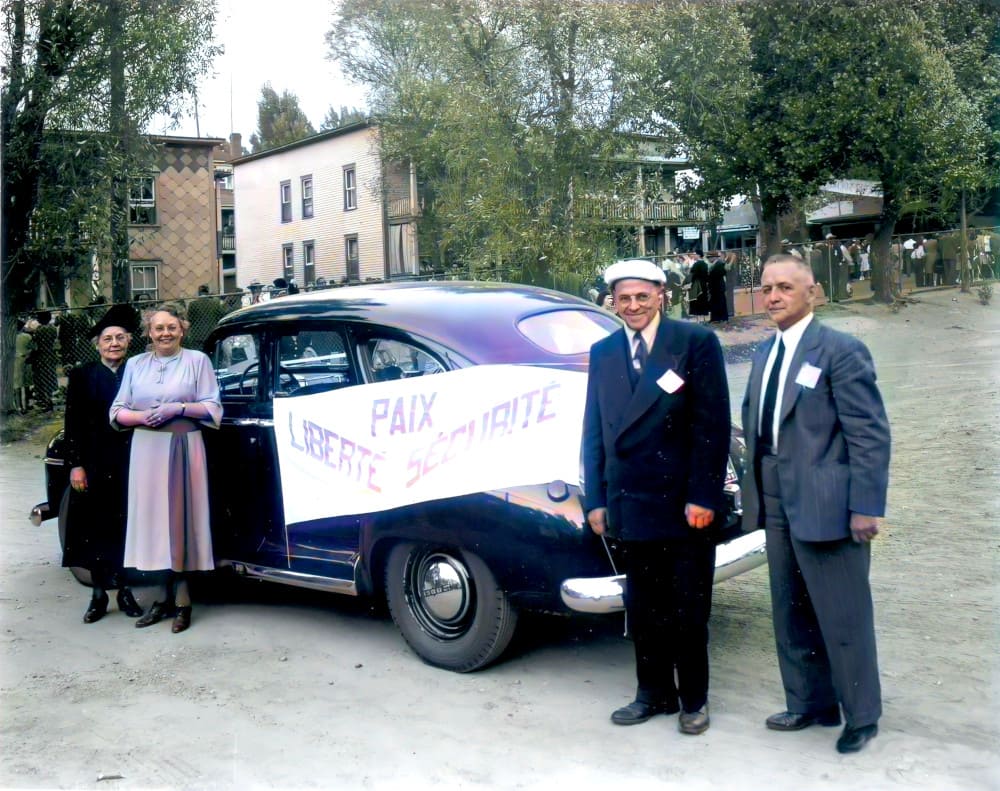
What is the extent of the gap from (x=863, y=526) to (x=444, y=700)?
6.80 feet

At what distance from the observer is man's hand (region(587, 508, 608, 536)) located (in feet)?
15.1

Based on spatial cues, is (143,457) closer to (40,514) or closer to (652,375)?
(40,514)

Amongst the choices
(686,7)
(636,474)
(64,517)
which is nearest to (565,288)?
(686,7)

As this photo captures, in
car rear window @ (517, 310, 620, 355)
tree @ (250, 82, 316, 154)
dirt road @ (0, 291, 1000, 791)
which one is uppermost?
tree @ (250, 82, 316, 154)

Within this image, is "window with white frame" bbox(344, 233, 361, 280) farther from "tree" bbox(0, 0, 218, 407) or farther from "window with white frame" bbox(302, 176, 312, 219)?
"tree" bbox(0, 0, 218, 407)

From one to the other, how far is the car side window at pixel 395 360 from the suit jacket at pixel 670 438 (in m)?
1.41

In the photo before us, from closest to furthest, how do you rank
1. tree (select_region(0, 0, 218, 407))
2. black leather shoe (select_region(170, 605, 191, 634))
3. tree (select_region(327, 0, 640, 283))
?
black leather shoe (select_region(170, 605, 191, 634))
tree (select_region(327, 0, 640, 283))
tree (select_region(0, 0, 218, 407))

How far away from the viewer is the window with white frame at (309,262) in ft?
41.0

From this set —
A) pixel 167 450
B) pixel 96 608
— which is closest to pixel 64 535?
pixel 96 608

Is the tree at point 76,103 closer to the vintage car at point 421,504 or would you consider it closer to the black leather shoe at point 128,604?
the vintage car at point 421,504

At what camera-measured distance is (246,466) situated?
20.7 feet

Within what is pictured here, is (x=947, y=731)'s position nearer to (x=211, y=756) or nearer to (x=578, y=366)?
(x=578, y=366)

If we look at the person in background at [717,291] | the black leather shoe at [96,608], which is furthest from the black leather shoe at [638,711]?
the person in background at [717,291]

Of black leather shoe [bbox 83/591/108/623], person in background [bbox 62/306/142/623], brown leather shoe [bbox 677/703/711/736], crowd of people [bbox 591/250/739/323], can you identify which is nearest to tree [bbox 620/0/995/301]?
crowd of people [bbox 591/250/739/323]
